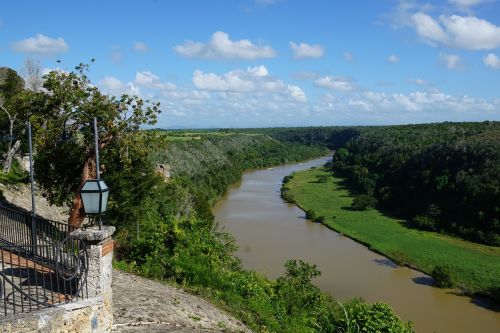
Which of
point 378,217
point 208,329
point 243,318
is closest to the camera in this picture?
point 208,329

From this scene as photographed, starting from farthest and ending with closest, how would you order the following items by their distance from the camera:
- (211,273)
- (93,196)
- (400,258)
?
(400,258)
(211,273)
(93,196)

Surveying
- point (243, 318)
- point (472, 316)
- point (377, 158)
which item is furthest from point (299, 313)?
point (377, 158)

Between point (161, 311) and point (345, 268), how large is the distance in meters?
23.7

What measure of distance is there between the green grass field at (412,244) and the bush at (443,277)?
2.15 ft

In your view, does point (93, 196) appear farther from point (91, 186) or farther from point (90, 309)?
point (90, 309)

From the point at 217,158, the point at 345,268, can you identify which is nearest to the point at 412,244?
the point at 345,268

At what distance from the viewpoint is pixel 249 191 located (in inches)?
2633

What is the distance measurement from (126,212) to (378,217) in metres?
37.6

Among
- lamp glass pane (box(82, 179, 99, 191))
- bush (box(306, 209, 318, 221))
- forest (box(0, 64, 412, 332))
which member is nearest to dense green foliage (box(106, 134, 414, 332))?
forest (box(0, 64, 412, 332))

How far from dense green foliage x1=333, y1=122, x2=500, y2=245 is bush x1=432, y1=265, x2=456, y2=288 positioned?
11.8 m

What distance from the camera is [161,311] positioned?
406 inches

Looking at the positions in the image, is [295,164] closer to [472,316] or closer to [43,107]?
[472,316]

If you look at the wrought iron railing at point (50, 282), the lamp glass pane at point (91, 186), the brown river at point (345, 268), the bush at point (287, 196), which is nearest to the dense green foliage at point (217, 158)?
the brown river at point (345, 268)

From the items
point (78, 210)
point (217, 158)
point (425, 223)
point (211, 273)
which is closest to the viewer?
point (78, 210)
